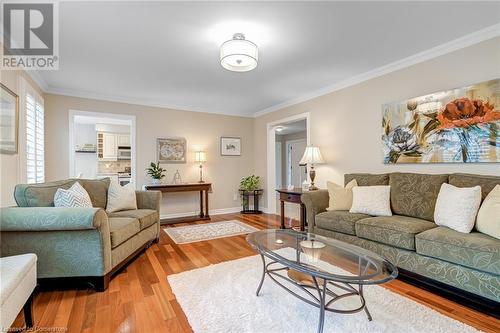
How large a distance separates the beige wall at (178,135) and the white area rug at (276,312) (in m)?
3.08

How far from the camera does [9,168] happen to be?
242 centimetres

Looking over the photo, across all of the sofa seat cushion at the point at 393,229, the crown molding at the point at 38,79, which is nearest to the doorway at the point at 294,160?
the sofa seat cushion at the point at 393,229

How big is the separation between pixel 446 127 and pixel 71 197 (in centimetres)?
399

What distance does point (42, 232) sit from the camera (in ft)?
6.39

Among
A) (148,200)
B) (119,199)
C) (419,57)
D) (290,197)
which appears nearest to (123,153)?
(148,200)

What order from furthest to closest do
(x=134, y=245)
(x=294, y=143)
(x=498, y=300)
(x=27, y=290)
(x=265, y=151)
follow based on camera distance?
1. (x=294, y=143)
2. (x=265, y=151)
3. (x=134, y=245)
4. (x=498, y=300)
5. (x=27, y=290)

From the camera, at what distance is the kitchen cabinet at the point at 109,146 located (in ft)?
22.2

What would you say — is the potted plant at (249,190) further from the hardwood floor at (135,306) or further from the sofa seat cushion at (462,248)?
A: the sofa seat cushion at (462,248)

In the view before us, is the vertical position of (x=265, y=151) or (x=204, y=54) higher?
(x=204, y=54)

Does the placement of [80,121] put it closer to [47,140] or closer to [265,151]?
[47,140]

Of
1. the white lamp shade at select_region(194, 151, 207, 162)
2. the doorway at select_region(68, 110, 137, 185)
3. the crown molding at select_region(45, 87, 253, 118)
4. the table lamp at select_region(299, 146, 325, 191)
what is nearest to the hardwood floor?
the table lamp at select_region(299, 146, 325, 191)

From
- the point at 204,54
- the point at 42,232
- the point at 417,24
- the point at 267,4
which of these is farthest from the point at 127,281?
the point at 417,24

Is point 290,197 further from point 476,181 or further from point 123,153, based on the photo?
point 123,153

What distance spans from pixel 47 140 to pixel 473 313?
18.2 ft
